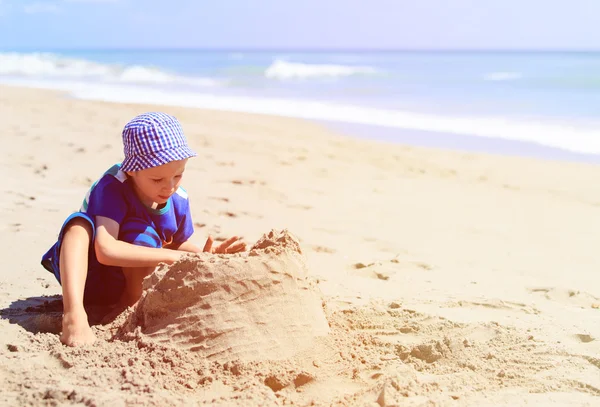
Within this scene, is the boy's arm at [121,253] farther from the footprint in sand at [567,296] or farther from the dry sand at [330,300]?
the footprint in sand at [567,296]

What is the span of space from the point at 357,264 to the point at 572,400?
1.59m

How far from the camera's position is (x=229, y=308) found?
2129 millimetres

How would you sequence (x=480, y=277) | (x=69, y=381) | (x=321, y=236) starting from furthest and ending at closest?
(x=321, y=236), (x=480, y=277), (x=69, y=381)

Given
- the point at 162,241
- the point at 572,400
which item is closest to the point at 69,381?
the point at 162,241

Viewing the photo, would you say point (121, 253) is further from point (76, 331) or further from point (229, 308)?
point (229, 308)

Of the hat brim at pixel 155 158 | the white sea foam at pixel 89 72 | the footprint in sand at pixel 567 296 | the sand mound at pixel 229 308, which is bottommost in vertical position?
the white sea foam at pixel 89 72

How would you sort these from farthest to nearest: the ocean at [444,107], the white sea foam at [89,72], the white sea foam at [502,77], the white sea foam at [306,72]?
the white sea foam at [306,72]
the white sea foam at [89,72]
the white sea foam at [502,77]
the ocean at [444,107]

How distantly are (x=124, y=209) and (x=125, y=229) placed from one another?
0.27 ft

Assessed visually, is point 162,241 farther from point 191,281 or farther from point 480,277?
point 480,277

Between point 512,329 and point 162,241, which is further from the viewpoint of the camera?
point 162,241

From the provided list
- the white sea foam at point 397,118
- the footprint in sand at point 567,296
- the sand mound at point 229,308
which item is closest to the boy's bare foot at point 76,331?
the sand mound at point 229,308

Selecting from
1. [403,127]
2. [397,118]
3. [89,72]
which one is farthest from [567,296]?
[89,72]

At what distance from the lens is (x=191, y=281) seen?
2.15m

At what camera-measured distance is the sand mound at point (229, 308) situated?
6.87ft
